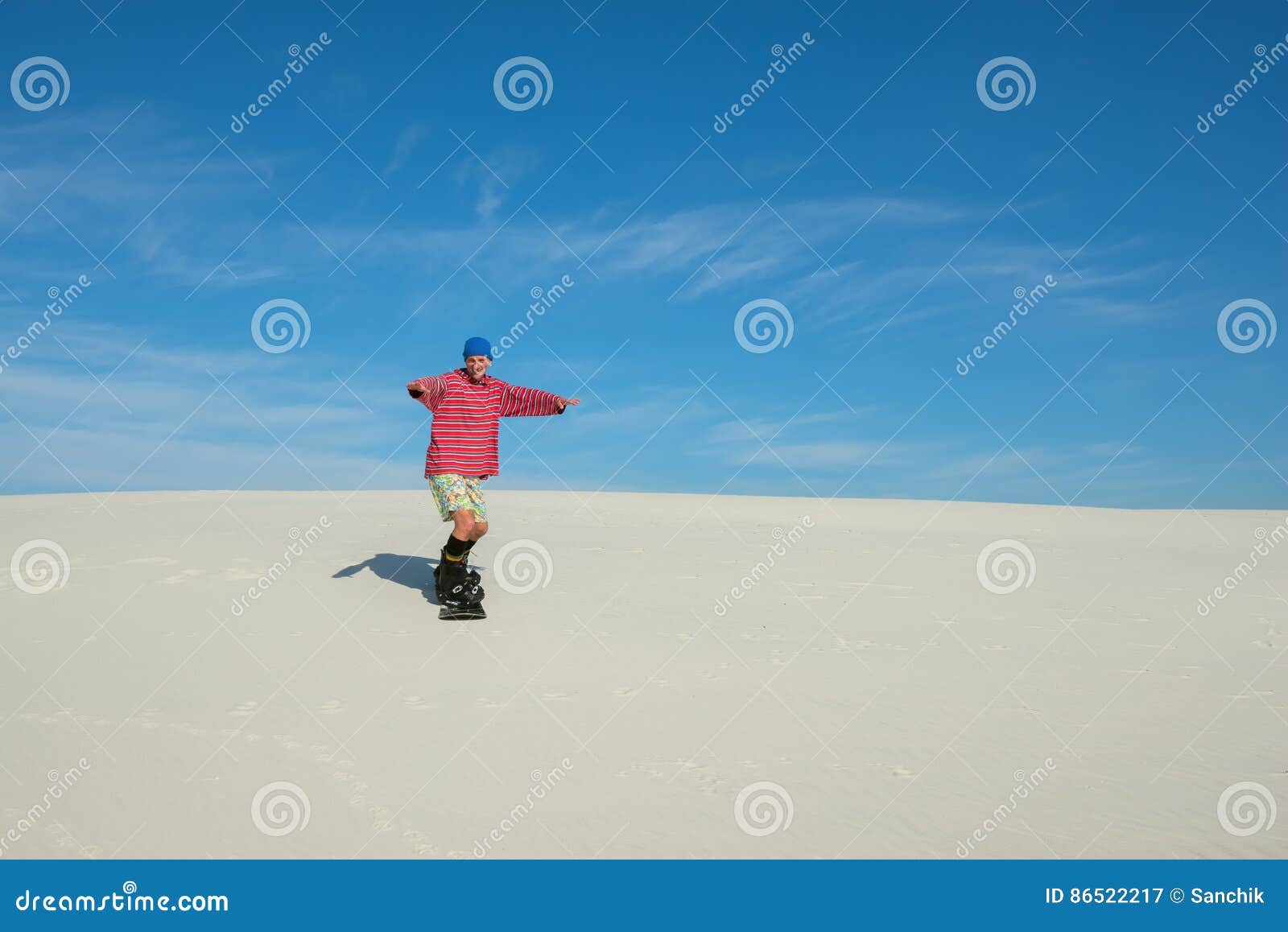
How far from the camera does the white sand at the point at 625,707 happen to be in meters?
4.56

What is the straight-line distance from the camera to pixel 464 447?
918 centimetres

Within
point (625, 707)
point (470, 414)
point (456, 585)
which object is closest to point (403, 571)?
point (456, 585)

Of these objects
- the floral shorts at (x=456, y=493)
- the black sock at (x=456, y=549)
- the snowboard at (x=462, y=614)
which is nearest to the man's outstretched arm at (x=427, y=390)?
the floral shorts at (x=456, y=493)

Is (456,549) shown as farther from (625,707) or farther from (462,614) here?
(625,707)

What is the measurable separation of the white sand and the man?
1.90 ft

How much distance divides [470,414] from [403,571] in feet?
10.2

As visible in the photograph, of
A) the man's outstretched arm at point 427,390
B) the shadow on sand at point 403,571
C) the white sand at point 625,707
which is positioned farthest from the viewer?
the shadow on sand at point 403,571

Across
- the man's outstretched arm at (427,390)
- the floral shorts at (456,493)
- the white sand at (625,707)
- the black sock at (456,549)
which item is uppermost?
the man's outstretched arm at (427,390)

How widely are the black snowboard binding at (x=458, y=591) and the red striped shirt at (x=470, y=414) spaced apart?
3.11 ft

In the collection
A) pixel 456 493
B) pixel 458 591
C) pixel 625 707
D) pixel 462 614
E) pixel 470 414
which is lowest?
pixel 625 707

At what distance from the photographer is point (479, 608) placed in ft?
29.9

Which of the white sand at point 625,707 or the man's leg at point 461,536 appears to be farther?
the man's leg at point 461,536

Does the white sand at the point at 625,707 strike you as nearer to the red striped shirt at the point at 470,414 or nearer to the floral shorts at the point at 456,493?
the floral shorts at the point at 456,493

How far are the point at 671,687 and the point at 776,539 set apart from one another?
9962 millimetres
